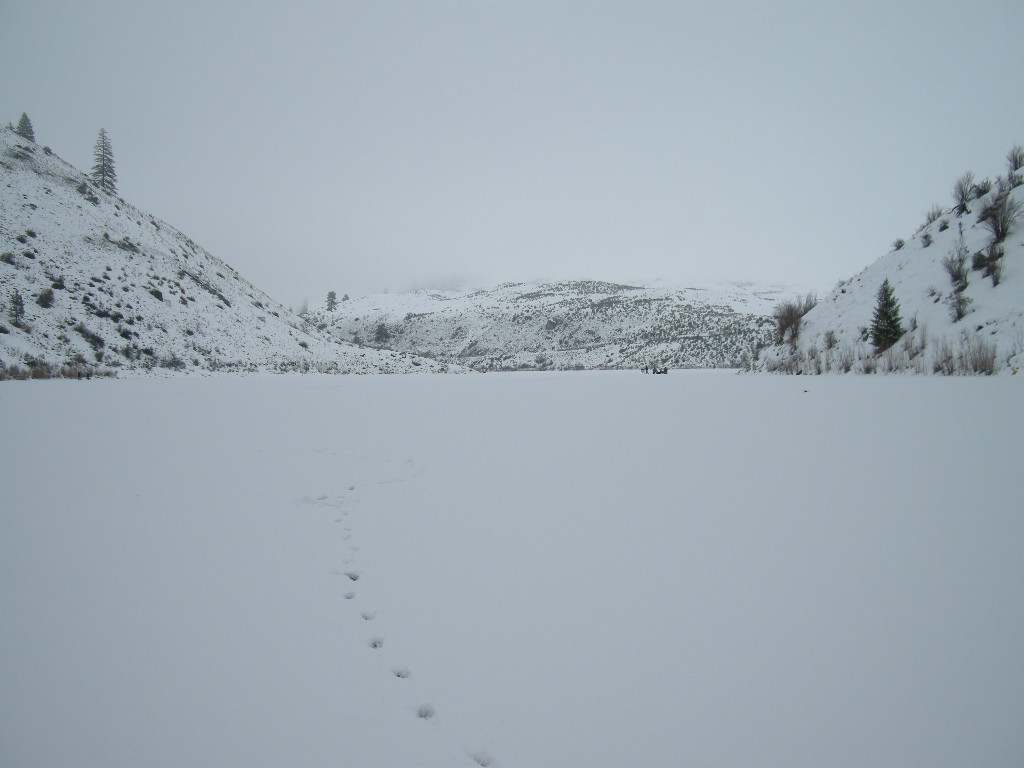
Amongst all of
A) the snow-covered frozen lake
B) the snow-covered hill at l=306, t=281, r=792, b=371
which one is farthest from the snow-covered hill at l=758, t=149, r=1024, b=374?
the snow-covered hill at l=306, t=281, r=792, b=371

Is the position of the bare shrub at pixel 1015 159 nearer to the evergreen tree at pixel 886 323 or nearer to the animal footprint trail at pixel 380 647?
the evergreen tree at pixel 886 323

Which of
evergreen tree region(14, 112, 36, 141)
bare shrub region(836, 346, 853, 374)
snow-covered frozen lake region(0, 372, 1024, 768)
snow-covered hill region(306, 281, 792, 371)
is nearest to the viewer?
snow-covered frozen lake region(0, 372, 1024, 768)

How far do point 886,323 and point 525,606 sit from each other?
11636 mm

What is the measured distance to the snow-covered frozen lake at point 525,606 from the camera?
1.46 m

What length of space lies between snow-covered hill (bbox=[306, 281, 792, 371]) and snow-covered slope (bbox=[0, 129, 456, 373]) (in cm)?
1769

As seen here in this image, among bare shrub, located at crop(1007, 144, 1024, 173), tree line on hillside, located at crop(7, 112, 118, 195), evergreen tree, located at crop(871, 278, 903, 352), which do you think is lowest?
evergreen tree, located at crop(871, 278, 903, 352)

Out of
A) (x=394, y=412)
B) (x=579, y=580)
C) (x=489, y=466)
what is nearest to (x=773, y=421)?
(x=489, y=466)

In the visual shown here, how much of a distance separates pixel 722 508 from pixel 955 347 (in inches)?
330

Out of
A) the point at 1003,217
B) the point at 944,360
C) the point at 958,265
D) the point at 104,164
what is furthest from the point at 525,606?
the point at 104,164

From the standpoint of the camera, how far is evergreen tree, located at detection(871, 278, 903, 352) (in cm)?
934

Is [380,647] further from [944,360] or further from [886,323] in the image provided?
[886,323]

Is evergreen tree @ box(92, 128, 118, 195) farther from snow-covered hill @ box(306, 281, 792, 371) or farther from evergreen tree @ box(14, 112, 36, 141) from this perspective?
snow-covered hill @ box(306, 281, 792, 371)

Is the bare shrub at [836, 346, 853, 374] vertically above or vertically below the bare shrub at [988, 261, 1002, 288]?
below

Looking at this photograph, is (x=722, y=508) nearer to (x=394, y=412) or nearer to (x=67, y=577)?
(x=67, y=577)
